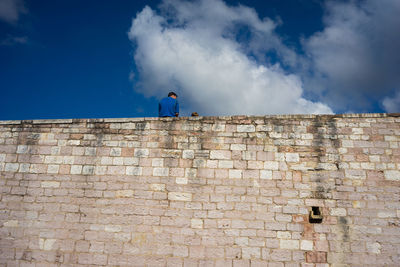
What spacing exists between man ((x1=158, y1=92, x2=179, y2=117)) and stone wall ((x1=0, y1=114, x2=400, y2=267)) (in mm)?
460

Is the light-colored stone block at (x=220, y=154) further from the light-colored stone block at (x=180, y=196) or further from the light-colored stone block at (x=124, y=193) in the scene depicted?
the light-colored stone block at (x=124, y=193)

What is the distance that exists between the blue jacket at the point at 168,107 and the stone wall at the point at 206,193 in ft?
1.50

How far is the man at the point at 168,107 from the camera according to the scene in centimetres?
720

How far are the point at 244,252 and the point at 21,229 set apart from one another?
15.4 ft

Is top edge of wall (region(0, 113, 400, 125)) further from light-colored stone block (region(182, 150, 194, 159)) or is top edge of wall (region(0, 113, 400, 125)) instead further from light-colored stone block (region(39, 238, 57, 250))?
light-colored stone block (region(39, 238, 57, 250))

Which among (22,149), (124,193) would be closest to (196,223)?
(124,193)

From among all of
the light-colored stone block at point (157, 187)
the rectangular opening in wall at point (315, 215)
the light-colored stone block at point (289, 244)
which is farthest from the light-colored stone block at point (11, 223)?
the rectangular opening in wall at point (315, 215)

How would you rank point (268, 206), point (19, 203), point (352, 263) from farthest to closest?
point (19, 203) → point (268, 206) → point (352, 263)

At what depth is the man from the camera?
283 inches

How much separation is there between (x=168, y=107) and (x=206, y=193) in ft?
7.47

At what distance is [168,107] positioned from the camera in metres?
7.23

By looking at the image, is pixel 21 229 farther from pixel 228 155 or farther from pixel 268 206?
pixel 268 206

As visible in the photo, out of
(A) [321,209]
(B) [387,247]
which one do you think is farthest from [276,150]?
(B) [387,247]

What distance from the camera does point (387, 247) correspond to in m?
5.75
